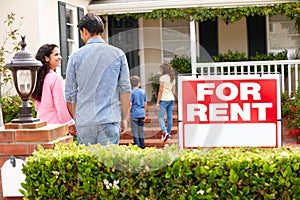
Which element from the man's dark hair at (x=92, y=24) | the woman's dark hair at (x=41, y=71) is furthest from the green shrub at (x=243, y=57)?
the man's dark hair at (x=92, y=24)

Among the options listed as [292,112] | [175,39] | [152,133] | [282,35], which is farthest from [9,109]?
[282,35]

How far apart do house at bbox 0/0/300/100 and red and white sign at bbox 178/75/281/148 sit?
697 cm

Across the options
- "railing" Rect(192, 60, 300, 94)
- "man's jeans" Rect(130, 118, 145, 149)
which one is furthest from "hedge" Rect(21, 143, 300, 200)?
"railing" Rect(192, 60, 300, 94)

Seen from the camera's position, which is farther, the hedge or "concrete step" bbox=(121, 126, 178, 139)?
"concrete step" bbox=(121, 126, 178, 139)

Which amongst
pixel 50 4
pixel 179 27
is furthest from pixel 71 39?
pixel 179 27

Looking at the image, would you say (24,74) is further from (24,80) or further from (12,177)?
(12,177)

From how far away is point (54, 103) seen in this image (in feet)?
16.6

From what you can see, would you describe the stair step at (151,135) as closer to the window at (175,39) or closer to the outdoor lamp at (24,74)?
the window at (175,39)

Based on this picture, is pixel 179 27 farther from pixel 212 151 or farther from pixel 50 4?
pixel 212 151

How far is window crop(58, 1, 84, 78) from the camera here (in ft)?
34.5

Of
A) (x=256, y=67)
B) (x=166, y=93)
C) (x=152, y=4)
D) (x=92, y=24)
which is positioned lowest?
(x=166, y=93)

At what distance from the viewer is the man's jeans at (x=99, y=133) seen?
4.47 meters

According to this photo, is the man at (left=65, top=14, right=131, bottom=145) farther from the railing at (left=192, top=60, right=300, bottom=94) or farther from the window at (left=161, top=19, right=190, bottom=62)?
the window at (left=161, top=19, right=190, bottom=62)

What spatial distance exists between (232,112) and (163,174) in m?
0.92
